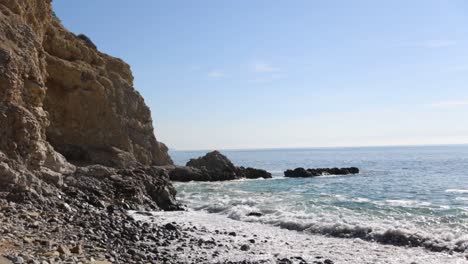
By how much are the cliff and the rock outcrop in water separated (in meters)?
0.03

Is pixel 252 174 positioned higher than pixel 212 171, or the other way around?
pixel 212 171

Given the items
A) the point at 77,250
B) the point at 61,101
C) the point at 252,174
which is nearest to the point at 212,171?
the point at 252,174

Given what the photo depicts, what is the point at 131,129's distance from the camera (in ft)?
155

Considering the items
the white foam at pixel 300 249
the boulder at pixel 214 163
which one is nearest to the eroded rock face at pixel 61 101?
the boulder at pixel 214 163

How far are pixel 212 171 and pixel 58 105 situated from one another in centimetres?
2173

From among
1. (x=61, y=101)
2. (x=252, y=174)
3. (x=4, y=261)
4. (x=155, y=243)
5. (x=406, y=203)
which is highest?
(x=61, y=101)

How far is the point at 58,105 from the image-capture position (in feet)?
121

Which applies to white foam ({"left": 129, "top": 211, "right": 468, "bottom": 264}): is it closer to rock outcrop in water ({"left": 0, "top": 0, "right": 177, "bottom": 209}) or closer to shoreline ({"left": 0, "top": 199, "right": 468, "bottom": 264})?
shoreline ({"left": 0, "top": 199, "right": 468, "bottom": 264})

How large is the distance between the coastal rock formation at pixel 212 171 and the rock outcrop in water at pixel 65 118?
3311 mm

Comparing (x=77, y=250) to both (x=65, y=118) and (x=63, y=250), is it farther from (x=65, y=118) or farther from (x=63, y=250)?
(x=65, y=118)

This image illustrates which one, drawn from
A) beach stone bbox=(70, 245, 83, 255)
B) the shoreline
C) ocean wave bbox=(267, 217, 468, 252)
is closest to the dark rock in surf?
ocean wave bbox=(267, 217, 468, 252)

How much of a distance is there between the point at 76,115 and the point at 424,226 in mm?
28737

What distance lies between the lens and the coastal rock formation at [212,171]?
5012 centimetres

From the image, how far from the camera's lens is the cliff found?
16219 millimetres
